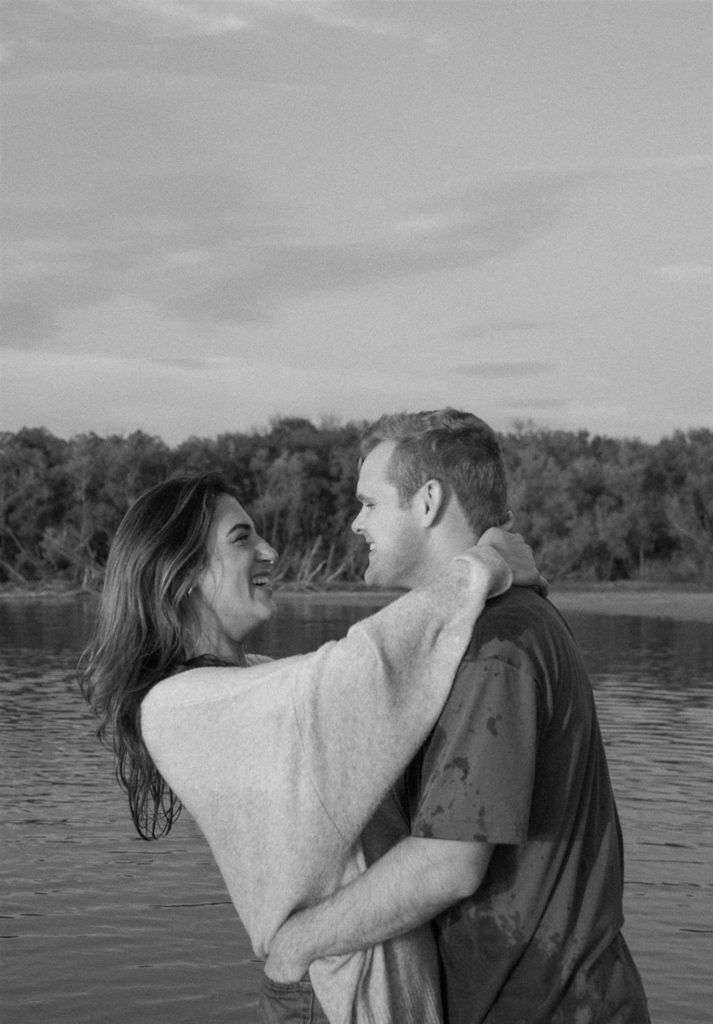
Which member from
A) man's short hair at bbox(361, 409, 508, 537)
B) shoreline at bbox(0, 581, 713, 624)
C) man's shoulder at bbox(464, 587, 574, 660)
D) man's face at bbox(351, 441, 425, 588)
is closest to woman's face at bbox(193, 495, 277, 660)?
man's face at bbox(351, 441, 425, 588)

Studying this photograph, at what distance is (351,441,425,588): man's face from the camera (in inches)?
107

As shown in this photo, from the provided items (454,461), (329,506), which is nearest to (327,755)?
(454,461)

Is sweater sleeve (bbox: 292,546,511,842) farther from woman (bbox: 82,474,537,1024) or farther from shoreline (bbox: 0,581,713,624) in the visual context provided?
shoreline (bbox: 0,581,713,624)

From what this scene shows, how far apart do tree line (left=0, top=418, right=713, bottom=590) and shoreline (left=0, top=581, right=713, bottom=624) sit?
111cm

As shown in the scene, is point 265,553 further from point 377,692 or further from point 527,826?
point 527,826

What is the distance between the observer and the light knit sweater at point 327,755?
7.79 feet

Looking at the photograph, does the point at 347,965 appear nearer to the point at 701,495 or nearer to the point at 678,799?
the point at 678,799

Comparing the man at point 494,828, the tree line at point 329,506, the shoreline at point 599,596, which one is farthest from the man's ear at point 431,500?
the tree line at point 329,506

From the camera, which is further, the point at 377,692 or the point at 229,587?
the point at 229,587

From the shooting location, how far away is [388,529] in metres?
2.73

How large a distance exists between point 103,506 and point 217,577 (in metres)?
61.1

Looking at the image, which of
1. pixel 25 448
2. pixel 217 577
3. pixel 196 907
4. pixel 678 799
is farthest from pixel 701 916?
pixel 25 448

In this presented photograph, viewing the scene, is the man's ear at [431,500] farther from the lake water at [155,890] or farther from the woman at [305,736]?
the lake water at [155,890]

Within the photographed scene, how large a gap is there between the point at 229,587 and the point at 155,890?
7565 mm
